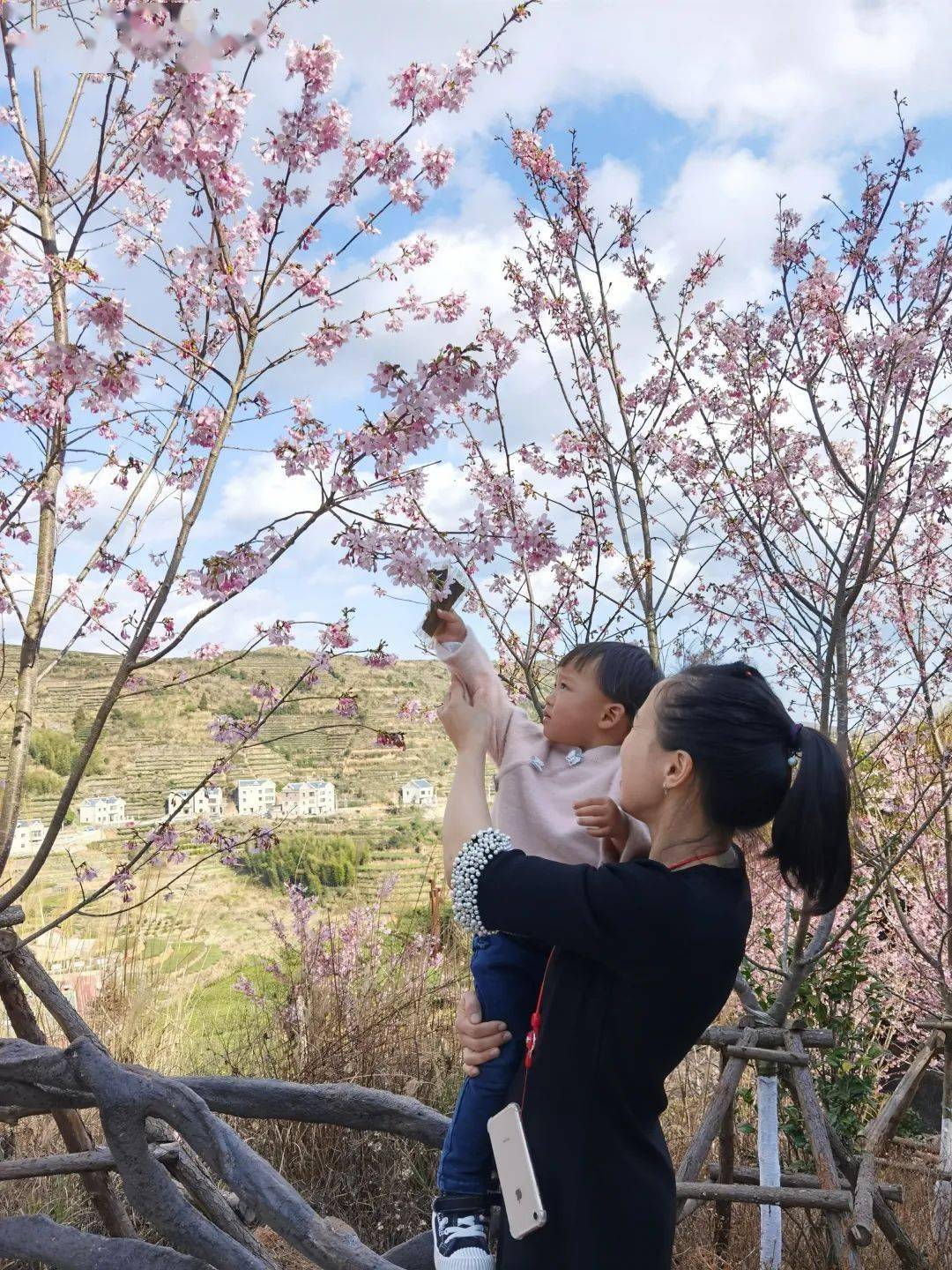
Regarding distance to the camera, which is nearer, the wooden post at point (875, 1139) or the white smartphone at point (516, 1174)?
the white smartphone at point (516, 1174)

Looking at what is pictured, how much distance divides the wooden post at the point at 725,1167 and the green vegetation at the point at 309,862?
1654 millimetres

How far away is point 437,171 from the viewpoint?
3.07m

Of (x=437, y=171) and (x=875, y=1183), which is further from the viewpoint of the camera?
(x=437, y=171)

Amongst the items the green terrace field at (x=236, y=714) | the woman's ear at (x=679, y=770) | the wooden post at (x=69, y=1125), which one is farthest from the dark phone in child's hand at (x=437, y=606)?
the wooden post at (x=69, y=1125)

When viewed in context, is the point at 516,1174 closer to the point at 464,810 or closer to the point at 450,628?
the point at 464,810

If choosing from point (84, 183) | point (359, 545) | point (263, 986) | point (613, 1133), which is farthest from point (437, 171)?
point (263, 986)

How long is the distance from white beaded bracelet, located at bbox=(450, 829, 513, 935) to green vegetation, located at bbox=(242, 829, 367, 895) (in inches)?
97.4

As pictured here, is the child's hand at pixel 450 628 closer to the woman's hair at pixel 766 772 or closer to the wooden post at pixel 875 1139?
the woman's hair at pixel 766 772

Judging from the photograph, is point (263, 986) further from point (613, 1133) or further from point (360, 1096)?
point (613, 1133)

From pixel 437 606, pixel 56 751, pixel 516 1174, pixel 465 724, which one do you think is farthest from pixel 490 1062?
pixel 56 751

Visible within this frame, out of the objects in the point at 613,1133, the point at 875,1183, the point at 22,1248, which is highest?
the point at 613,1133

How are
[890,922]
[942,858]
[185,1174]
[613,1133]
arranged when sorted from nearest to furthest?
[613,1133], [185,1174], [890,922], [942,858]

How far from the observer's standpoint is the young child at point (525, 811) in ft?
4.12

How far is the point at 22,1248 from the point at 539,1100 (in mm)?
814
